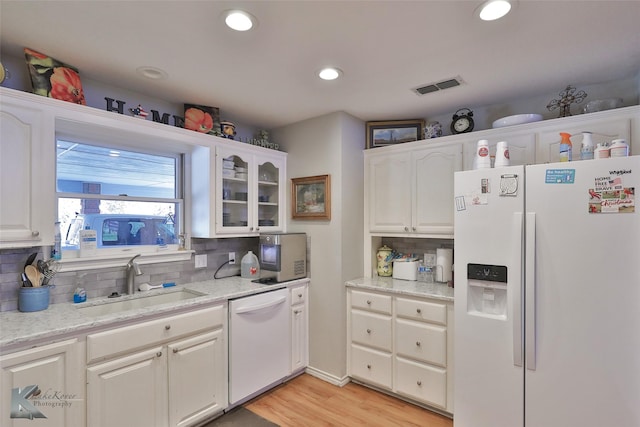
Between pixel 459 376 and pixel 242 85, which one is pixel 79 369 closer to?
pixel 242 85

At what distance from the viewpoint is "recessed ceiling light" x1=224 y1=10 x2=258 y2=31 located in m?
1.48

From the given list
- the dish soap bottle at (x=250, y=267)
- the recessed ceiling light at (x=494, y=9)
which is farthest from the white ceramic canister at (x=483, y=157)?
the dish soap bottle at (x=250, y=267)

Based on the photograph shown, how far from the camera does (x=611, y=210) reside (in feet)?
5.37

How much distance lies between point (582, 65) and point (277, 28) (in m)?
1.93

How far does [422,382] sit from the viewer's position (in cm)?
243

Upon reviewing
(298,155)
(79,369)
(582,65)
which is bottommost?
(79,369)

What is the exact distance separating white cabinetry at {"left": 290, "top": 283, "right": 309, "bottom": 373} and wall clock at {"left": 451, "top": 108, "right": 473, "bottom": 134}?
196 cm

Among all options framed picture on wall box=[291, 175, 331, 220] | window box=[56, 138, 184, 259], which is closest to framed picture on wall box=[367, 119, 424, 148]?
framed picture on wall box=[291, 175, 331, 220]

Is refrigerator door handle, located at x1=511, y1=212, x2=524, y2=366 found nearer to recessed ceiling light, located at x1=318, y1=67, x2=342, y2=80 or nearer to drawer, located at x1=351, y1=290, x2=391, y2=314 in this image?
drawer, located at x1=351, y1=290, x2=391, y2=314

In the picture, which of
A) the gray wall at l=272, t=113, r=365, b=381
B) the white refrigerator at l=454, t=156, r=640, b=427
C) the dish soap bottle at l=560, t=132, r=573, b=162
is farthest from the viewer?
the gray wall at l=272, t=113, r=365, b=381

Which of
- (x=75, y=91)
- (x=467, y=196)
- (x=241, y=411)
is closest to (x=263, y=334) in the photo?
(x=241, y=411)

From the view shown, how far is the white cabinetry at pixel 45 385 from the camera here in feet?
4.75

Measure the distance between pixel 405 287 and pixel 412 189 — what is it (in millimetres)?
864

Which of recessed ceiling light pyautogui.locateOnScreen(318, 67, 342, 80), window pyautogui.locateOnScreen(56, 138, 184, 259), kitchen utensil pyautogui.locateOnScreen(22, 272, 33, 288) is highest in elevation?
recessed ceiling light pyautogui.locateOnScreen(318, 67, 342, 80)
